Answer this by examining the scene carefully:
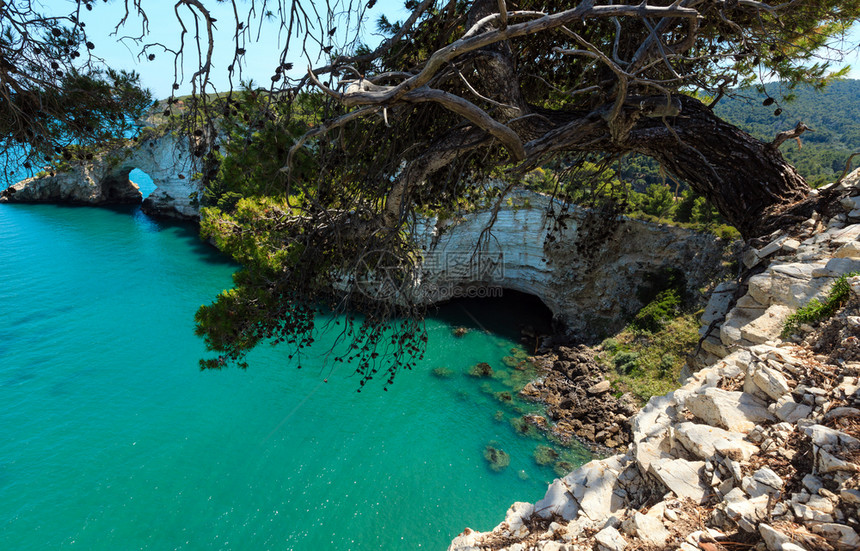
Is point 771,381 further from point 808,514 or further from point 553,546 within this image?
point 553,546

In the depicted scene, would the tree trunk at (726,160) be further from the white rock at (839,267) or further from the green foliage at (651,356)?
the green foliage at (651,356)

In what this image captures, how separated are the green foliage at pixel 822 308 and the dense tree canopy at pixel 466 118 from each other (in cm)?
85

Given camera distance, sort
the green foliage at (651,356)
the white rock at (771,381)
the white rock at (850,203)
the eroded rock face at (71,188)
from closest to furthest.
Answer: the white rock at (771,381), the white rock at (850,203), the green foliage at (651,356), the eroded rock face at (71,188)

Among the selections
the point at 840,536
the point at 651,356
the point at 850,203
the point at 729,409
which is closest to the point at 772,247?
the point at 850,203

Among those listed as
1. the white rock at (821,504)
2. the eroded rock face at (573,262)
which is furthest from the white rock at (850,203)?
the eroded rock face at (573,262)

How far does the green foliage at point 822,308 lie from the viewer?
2441 mm

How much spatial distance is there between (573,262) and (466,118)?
48.6ft

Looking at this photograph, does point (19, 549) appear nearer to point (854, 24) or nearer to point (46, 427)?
point (46, 427)

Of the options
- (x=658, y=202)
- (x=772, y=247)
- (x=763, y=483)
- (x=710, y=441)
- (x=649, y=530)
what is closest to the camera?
(x=763, y=483)

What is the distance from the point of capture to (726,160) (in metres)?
3.13

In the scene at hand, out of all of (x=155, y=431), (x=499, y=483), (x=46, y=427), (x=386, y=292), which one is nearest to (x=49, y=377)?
(x=46, y=427)

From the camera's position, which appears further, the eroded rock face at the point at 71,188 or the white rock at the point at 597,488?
the eroded rock face at the point at 71,188

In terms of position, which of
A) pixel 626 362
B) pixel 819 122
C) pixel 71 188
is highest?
Result: pixel 819 122

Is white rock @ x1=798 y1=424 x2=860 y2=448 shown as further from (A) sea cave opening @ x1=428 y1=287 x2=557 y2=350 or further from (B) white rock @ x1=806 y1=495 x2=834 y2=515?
(A) sea cave opening @ x1=428 y1=287 x2=557 y2=350
